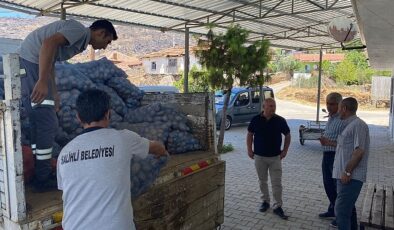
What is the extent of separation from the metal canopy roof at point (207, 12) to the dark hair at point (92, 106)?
6.38 m

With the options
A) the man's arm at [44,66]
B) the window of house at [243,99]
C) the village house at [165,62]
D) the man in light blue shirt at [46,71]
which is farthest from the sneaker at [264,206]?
the village house at [165,62]

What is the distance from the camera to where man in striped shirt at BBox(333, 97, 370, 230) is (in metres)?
3.65

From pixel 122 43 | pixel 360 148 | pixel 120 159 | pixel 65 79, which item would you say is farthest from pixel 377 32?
pixel 122 43

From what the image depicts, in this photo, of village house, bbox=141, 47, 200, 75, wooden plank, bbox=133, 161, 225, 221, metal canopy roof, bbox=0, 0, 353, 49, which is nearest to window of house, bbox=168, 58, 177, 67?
village house, bbox=141, 47, 200, 75

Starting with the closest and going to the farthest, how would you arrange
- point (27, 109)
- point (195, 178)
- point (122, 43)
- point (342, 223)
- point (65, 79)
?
1. point (27, 109)
2. point (195, 178)
3. point (65, 79)
4. point (342, 223)
5. point (122, 43)

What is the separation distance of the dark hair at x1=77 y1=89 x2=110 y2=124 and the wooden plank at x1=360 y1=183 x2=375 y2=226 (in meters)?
3.08

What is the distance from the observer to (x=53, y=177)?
2537mm

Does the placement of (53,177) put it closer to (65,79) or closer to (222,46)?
(65,79)

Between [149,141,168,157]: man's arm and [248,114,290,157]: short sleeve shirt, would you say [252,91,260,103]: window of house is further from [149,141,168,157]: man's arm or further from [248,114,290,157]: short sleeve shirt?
[149,141,168,157]: man's arm

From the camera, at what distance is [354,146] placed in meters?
3.70

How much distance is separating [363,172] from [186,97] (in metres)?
1.95

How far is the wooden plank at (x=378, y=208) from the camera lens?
3745 millimetres

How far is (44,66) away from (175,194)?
1355 mm

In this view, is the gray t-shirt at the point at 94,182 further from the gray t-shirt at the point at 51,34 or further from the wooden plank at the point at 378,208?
the wooden plank at the point at 378,208
